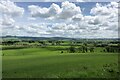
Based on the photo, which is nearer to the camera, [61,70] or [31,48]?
[61,70]

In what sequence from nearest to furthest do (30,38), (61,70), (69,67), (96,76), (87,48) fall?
(96,76) → (61,70) → (69,67) → (87,48) → (30,38)

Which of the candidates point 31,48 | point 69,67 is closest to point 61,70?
point 69,67

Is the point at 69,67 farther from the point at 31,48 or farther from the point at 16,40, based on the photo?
the point at 16,40

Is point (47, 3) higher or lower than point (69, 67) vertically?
higher

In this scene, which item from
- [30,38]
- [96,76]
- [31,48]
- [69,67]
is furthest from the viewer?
[30,38]

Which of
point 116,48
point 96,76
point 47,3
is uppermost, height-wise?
point 47,3

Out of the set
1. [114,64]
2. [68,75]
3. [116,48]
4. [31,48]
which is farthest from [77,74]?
[31,48]

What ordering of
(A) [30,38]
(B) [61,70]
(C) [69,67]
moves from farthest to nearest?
(A) [30,38] → (C) [69,67] → (B) [61,70]

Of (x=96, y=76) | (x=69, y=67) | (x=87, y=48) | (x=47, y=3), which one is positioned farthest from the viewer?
(x=87, y=48)

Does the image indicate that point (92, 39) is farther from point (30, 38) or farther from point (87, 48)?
point (30, 38)
